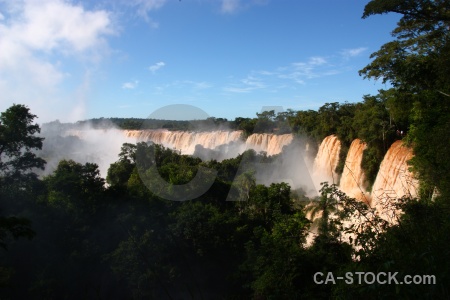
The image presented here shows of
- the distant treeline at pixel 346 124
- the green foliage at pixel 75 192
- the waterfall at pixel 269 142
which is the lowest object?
the green foliage at pixel 75 192

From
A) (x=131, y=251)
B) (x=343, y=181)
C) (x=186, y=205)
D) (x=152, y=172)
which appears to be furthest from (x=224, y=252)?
(x=343, y=181)

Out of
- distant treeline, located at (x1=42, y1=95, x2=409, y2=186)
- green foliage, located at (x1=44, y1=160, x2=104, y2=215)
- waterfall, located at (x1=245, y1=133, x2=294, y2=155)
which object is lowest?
green foliage, located at (x1=44, y1=160, x2=104, y2=215)

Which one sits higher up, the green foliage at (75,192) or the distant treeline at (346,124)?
the distant treeline at (346,124)

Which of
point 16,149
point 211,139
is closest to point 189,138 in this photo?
point 211,139

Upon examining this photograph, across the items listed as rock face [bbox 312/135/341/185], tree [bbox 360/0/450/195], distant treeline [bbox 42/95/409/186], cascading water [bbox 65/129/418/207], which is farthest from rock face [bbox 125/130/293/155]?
tree [bbox 360/0/450/195]

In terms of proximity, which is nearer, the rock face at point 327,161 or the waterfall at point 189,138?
the rock face at point 327,161

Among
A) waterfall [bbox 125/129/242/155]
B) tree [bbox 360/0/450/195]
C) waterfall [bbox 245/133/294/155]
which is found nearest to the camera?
tree [bbox 360/0/450/195]

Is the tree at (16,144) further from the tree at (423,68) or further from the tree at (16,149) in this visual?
the tree at (423,68)

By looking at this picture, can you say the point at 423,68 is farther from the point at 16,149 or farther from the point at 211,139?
the point at 211,139

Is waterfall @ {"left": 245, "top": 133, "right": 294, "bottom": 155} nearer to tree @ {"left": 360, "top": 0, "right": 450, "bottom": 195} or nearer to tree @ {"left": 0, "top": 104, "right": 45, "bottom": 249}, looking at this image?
tree @ {"left": 360, "top": 0, "right": 450, "bottom": 195}

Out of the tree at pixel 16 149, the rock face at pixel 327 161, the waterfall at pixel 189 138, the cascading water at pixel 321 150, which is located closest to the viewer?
the cascading water at pixel 321 150

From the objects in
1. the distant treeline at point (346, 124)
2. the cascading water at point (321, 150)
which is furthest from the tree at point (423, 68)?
the distant treeline at point (346, 124)
